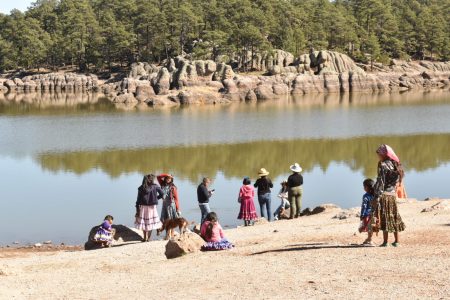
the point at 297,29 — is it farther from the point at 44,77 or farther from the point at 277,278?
the point at 277,278

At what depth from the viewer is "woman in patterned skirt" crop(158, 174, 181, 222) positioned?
60.1ft

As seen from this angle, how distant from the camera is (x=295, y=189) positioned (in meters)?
20.5

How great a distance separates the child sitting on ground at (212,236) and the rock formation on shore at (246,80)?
216ft

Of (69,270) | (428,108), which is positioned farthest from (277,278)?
(428,108)

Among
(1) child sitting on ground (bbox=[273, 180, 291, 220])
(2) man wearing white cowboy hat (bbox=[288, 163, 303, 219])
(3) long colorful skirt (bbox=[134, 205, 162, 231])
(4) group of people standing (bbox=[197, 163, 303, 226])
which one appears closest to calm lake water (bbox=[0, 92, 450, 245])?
(1) child sitting on ground (bbox=[273, 180, 291, 220])

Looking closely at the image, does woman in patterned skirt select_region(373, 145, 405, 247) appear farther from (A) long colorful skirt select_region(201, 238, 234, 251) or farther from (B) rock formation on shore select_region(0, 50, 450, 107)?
(B) rock formation on shore select_region(0, 50, 450, 107)

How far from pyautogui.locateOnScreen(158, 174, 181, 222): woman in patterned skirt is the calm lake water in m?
4.01

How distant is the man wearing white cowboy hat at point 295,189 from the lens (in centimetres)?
2030

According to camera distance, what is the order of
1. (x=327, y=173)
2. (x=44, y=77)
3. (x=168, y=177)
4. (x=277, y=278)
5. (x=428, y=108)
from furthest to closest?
(x=44, y=77)
(x=428, y=108)
(x=327, y=173)
(x=168, y=177)
(x=277, y=278)

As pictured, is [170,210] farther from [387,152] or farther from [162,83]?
[162,83]

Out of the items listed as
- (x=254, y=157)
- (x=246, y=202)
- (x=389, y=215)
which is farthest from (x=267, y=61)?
(x=389, y=215)

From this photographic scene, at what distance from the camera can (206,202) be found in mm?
19609

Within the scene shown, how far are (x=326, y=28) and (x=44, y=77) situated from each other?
50.1 meters

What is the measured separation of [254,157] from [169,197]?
19.5 m
